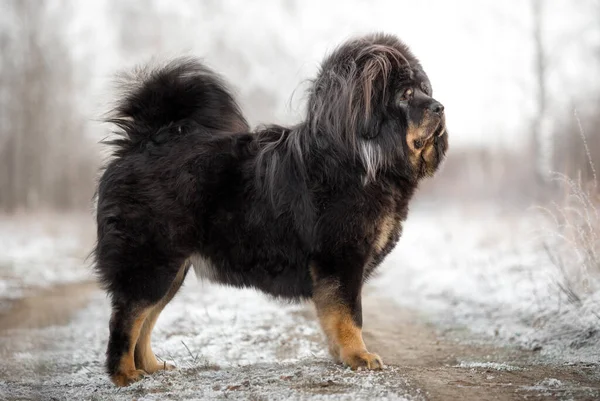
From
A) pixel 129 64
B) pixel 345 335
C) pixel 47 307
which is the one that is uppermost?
pixel 129 64

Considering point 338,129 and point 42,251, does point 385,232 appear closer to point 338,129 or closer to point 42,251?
point 338,129

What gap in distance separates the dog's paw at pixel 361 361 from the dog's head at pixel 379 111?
142 cm

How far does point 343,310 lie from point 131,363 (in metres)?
1.76

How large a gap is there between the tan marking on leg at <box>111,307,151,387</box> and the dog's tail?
1487 millimetres

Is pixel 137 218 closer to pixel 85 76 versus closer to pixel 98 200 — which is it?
pixel 98 200

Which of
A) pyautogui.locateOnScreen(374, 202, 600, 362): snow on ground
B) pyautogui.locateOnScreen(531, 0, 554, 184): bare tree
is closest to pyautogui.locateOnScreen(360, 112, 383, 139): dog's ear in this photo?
pyautogui.locateOnScreen(374, 202, 600, 362): snow on ground

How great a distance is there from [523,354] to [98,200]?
13.8 feet

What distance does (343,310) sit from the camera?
4.54m

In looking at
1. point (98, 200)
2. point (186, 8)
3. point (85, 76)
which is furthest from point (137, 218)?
point (186, 8)

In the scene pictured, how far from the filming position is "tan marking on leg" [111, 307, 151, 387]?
4500mm

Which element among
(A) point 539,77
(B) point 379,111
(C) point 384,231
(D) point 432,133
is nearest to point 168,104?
(B) point 379,111

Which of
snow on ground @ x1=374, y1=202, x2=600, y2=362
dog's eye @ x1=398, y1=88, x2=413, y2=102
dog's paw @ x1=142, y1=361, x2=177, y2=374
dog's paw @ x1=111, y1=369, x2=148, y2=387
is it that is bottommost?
dog's paw @ x1=111, y1=369, x2=148, y2=387

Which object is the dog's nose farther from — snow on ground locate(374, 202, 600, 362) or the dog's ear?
snow on ground locate(374, 202, 600, 362)

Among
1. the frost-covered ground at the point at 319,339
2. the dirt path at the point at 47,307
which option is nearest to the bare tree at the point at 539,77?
the frost-covered ground at the point at 319,339
